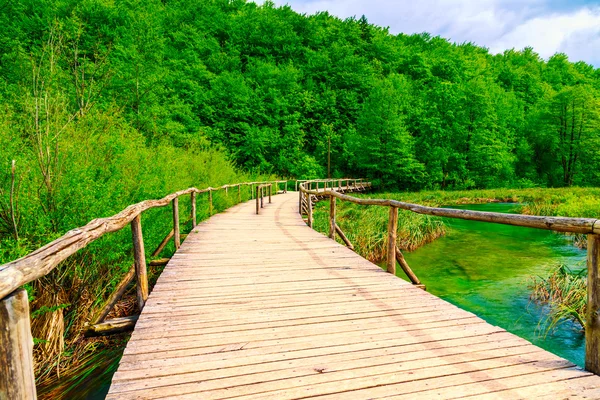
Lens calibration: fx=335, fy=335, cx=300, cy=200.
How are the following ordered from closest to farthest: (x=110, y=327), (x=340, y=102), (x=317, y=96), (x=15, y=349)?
1. (x=15, y=349)
2. (x=110, y=327)
3. (x=317, y=96)
4. (x=340, y=102)

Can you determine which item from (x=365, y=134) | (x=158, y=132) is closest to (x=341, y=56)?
(x=365, y=134)

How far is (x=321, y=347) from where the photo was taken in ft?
8.31

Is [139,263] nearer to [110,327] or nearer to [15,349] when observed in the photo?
[110,327]

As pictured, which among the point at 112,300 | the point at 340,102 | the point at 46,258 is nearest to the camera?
the point at 46,258

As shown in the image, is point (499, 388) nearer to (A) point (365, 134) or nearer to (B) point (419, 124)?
(A) point (365, 134)

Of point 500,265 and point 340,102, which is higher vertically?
point 340,102

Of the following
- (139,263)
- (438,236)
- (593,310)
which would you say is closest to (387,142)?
(438,236)

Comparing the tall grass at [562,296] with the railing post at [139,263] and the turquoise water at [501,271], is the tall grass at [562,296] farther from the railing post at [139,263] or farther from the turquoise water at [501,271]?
the railing post at [139,263]

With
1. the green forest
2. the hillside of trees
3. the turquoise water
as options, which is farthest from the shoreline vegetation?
the hillside of trees

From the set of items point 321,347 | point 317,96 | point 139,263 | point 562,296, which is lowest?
point 562,296

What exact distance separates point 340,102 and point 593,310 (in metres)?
43.0

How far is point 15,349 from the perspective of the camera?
121 cm

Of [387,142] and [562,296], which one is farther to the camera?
[387,142]

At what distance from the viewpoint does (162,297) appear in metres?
3.60
